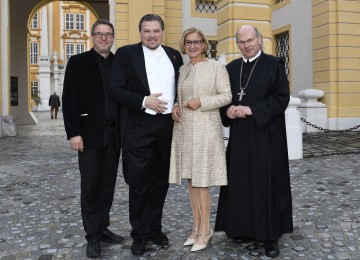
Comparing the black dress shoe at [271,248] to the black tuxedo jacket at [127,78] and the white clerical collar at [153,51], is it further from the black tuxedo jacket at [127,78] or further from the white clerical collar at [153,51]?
the white clerical collar at [153,51]

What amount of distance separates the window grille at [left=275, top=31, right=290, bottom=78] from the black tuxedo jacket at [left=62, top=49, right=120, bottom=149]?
41.0 feet

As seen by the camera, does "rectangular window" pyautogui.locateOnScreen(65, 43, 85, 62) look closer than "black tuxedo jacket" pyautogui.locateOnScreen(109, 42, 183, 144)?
No

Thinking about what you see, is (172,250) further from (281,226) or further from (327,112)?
(327,112)

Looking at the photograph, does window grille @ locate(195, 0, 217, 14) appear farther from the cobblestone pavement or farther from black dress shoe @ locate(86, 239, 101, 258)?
black dress shoe @ locate(86, 239, 101, 258)

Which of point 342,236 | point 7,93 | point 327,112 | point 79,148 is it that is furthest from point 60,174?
point 327,112

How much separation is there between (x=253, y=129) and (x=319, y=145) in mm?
6594

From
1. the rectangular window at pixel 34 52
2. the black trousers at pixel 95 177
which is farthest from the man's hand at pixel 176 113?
the rectangular window at pixel 34 52

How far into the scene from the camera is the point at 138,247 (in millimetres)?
3201

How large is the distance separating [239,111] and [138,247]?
1.31 m

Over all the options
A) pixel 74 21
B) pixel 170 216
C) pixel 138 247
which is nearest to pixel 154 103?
pixel 138 247

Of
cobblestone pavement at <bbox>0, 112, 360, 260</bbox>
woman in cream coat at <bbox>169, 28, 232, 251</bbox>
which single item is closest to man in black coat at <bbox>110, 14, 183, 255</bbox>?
woman in cream coat at <bbox>169, 28, 232, 251</bbox>

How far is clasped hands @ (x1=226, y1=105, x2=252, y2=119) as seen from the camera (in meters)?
3.13

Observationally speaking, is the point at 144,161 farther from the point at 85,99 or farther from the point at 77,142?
the point at 85,99

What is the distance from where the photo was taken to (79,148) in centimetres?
319
